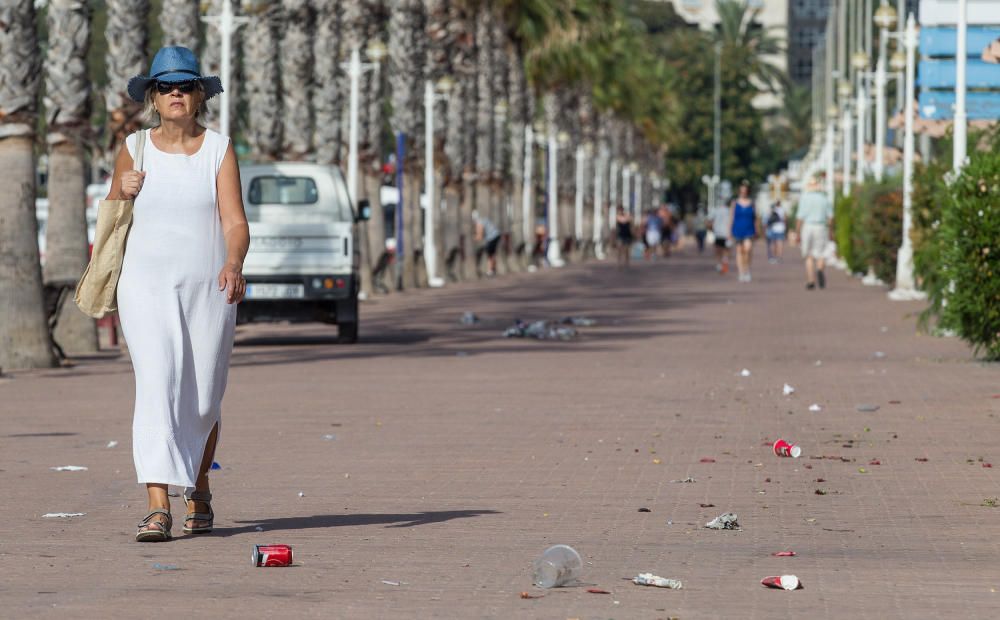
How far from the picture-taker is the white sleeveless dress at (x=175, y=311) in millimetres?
8625

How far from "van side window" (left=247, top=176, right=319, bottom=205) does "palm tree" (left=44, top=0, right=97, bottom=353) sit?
2.78 meters

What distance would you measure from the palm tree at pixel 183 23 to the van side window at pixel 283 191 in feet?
9.81

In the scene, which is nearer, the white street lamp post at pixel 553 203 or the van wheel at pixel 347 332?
the van wheel at pixel 347 332

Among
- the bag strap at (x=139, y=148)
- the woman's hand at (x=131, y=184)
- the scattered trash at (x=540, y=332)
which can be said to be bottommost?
the scattered trash at (x=540, y=332)

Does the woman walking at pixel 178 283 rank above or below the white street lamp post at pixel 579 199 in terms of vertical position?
above

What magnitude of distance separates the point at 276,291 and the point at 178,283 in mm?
14164

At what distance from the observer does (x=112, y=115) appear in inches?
966

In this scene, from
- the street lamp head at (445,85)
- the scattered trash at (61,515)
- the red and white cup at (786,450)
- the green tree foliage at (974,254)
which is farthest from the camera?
the street lamp head at (445,85)

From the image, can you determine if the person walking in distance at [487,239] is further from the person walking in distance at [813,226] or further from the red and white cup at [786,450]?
the red and white cup at [786,450]

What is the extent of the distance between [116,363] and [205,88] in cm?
1178

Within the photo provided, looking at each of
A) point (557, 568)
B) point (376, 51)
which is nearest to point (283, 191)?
point (376, 51)

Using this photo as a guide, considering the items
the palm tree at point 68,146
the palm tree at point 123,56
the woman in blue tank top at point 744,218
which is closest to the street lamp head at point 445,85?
the woman in blue tank top at point 744,218

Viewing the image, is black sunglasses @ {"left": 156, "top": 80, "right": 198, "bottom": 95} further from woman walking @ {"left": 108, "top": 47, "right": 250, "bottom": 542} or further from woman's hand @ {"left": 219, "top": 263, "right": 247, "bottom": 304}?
woman's hand @ {"left": 219, "top": 263, "right": 247, "bottom": 304}

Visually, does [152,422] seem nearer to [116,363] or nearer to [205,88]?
[205,88]
